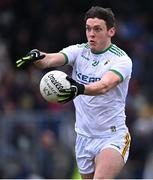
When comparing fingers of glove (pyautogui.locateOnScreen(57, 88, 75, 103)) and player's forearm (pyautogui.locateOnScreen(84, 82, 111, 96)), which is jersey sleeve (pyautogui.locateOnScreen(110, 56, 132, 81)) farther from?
fingers of glove (pyautogui.locateOnScreen(57, 88, 75, 103))

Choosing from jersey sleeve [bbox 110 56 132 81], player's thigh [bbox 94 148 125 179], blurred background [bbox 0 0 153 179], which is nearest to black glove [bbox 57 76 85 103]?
jersey sleeve [bbox 110 56 132 81]

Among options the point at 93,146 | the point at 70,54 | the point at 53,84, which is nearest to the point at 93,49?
the point at 70,54

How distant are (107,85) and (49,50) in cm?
878

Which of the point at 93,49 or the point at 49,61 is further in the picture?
the point at 49,61

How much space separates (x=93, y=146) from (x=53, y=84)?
4.11ft

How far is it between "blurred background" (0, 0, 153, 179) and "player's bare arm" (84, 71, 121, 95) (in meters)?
5.37

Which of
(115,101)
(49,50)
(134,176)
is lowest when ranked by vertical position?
(134,176)

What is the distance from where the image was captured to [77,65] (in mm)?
10219

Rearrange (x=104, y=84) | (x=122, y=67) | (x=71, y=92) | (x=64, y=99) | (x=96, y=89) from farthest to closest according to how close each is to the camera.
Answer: (x=122, y=67), (x=104, y=84), (x=96, y=89), (x=64, y=99), (x=71, y=92)

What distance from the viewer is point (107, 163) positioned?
32.2ft

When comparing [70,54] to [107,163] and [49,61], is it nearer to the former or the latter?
[49,61]

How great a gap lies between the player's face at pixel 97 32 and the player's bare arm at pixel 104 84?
1.57 ft

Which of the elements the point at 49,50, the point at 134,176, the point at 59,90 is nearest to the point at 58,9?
the point at 49,50

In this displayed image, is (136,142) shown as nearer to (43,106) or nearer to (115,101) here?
(43,106)
